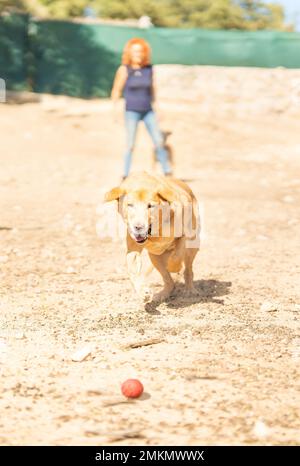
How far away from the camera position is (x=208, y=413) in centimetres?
417

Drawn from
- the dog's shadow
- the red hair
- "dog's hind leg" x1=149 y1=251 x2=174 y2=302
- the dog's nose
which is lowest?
the dog's shadow

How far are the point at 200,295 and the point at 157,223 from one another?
110 centimetres

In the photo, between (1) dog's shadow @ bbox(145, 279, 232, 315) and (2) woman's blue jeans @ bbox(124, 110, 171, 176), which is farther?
(2) woman's blue jeans @ bbox(124, 110, 171, 176)

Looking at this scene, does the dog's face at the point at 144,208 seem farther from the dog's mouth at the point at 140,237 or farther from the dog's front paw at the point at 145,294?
the dog's front paw at the point at 145,294

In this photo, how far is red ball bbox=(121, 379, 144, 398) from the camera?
4.34 m

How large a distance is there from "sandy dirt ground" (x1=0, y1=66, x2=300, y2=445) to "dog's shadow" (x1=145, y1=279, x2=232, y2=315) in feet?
0.05

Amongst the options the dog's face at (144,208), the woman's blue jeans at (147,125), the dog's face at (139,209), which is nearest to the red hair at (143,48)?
the woman's blue jeans at (147,125)

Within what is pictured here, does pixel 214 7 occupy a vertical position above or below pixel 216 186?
above

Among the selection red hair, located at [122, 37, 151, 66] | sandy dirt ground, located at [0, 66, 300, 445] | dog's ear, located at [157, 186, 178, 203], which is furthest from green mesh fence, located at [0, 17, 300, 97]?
dog's ear, located at [157, 186, 178, 203]

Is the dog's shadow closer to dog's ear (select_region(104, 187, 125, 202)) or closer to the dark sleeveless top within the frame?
dog's ear (select_region(104, 187, 125, 202))

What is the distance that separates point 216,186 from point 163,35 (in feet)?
41.8

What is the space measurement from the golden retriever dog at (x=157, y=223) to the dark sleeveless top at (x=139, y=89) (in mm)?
5575

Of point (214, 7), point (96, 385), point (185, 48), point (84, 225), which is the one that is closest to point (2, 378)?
point (96, 385)
